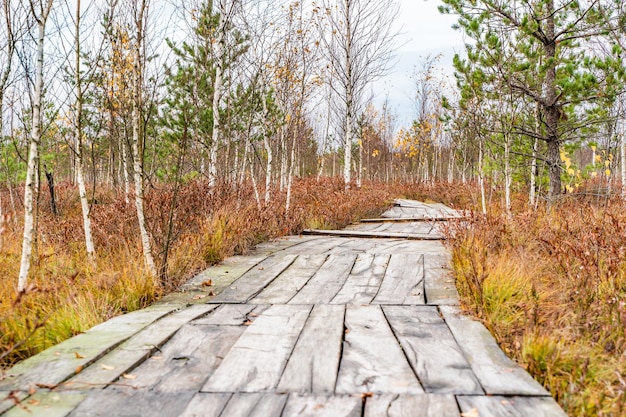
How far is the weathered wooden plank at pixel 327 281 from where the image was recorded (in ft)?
12.4

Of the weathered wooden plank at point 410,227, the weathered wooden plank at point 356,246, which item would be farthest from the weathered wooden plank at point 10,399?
the weathered wooden plank at point 410,227

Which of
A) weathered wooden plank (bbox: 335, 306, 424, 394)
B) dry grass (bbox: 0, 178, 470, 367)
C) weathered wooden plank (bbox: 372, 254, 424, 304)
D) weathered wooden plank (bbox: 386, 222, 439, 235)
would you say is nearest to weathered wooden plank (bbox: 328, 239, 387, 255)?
weathered wooden plank (bbox: 372, 254, 424, 304)

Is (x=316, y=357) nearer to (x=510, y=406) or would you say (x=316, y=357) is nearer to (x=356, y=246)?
(x=510, y=406)

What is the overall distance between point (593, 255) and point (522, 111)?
5.80 m

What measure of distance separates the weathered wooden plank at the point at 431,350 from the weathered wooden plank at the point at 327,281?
0.63 meters

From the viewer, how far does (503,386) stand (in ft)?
6.97

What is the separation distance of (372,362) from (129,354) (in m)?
1.36

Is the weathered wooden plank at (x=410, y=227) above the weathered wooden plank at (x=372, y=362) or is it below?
above

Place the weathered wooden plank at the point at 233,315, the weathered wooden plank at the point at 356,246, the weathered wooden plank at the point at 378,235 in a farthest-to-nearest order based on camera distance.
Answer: the weathered wooden plank at the point at 378,235
the weathered wooden plank at the point at 356,246
the weathered wooden plank at the point at 233,315

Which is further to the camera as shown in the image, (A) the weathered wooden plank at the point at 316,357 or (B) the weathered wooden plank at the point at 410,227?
(B) the weathered wooden plank at the point at 410,227

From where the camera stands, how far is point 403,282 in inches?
167

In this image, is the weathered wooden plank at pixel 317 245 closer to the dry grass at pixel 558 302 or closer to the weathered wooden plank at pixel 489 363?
the dry grass at pixel 558 302

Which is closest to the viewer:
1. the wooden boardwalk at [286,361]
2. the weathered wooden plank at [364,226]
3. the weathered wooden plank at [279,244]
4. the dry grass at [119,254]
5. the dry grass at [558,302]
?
the wooden boardwalk at [286,361]

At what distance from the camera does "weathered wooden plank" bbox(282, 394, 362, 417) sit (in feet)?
6.16
